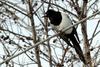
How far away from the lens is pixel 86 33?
4781 mm

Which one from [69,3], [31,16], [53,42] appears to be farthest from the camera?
[69,3]

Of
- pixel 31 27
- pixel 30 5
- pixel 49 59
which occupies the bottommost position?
pixel 49 59

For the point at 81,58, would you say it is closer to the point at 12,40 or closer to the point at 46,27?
the point at 46,27

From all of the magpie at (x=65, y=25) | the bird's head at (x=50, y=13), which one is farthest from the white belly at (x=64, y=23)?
the bird's head at (x=50, y=13)

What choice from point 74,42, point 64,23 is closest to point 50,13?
point 64,23

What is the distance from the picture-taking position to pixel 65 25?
15.2ft

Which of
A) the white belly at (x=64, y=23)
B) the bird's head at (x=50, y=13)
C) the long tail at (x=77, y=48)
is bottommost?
the long tail at (x=77, y=48)

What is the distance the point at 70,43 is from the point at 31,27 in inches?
26.2

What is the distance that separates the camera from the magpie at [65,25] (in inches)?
179

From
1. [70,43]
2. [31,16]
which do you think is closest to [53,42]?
[70,43]

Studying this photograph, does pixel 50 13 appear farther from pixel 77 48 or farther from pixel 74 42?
pixel 77 48

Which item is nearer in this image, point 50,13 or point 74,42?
point 74,42

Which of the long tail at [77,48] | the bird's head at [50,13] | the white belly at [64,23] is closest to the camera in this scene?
the long tail at [77,48]

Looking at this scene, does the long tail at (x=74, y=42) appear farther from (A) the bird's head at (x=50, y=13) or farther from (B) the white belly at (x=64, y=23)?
(A) the bird's head at (x=50, y=13)
